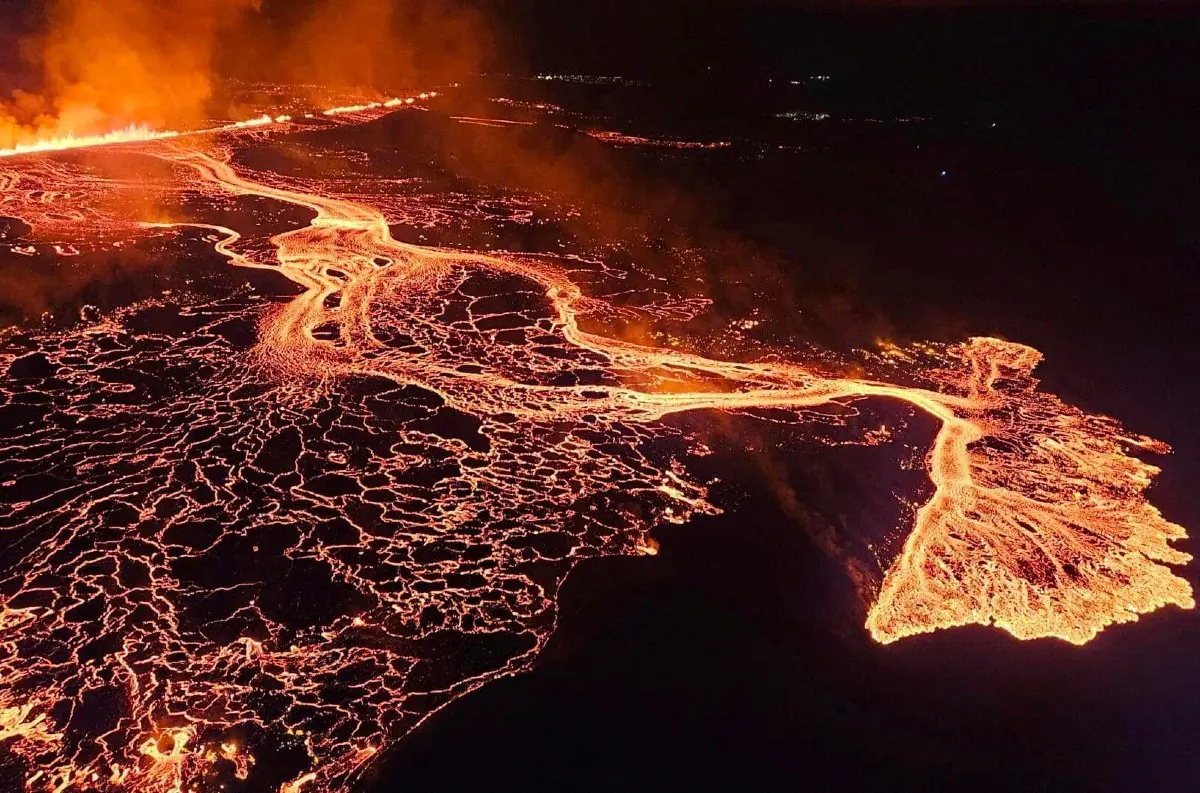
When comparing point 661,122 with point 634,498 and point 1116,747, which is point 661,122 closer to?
point 634,498

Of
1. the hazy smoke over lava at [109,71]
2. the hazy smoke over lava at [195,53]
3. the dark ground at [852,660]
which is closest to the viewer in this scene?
the dark ground at [852,660]

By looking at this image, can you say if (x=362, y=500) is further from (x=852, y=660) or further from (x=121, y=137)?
(x=121, y=137)

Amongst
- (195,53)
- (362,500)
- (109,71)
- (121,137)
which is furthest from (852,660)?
(195,53)

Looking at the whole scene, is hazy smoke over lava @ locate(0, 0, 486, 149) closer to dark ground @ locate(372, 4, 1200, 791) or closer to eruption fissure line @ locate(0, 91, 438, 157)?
eruption fissure line @ locate(0, 91, 438, 157)

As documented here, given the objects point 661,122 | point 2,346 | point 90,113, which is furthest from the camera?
point 661,122

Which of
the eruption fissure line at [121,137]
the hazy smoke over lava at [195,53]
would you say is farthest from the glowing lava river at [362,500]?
the hazy smoke over lava at [195,53]

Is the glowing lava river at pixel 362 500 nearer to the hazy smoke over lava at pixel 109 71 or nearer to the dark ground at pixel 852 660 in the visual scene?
the dark ground at pixel 852 660

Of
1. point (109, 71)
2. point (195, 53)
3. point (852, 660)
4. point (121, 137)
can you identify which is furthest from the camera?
point (195, 53)

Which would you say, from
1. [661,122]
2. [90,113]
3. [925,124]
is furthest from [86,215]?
[925,124]

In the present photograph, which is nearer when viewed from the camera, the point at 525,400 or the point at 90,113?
the point at 525,400
